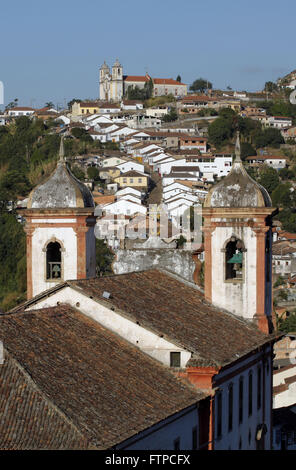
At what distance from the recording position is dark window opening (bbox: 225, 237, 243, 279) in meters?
25.9

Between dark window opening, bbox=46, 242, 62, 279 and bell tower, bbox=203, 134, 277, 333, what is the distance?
339 cm

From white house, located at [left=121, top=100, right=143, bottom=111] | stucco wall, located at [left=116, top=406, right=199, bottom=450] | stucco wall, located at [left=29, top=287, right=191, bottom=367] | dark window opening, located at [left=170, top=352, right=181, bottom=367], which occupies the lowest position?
stucco wall, located at [left=116, top=406, right=199, bottom=450]

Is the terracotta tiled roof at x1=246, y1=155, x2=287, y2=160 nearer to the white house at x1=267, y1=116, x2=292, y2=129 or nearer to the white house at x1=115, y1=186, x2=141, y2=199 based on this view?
the white house at x1=267, y1=116, x2=292, y2=129

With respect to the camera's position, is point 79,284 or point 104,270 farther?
point 104,270

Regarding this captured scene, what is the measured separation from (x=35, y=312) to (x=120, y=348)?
192 centimetres

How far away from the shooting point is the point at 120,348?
68.3 ft

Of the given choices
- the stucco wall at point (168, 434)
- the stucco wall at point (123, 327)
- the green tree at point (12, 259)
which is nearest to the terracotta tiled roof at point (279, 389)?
the green tree at point (12, 259)

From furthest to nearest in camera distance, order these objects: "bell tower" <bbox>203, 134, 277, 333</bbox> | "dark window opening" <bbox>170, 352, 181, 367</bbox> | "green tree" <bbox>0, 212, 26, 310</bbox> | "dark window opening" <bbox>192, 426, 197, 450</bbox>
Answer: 1. "green tree" <bbox>0, 212, 26, 310</bbox>
2. "bell tower" <bbox>203, 134, 277, 333</bbox>
3. "dark window opening" <bbox>170, 352, 181, 367</bbox>
4. "dark window opening" <bbox>192, 426, 197, 450</bbox>

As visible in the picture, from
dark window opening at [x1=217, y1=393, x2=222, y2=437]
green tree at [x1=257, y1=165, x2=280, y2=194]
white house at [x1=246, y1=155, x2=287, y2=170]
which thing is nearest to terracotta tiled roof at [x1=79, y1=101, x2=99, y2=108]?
white house at [x1=246, y1=155, x2=287, y2=170]

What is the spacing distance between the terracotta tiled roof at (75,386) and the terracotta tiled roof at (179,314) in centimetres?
73

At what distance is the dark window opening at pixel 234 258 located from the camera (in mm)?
25922
